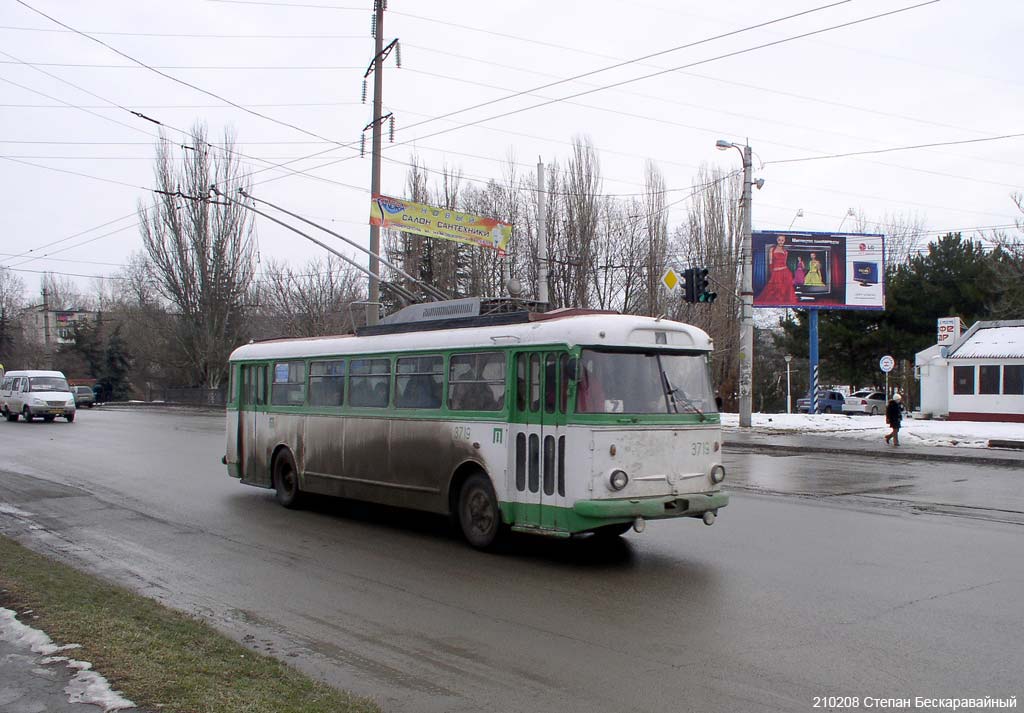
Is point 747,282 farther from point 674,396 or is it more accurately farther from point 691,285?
point 674,396

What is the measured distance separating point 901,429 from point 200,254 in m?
41.8

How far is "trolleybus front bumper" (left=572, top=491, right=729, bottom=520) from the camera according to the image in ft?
28.4

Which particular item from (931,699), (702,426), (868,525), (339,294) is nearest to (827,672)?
(931,699)

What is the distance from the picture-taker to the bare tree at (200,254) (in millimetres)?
55156

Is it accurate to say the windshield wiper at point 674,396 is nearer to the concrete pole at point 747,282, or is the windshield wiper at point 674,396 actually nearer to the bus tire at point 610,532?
the bus tire at point 610,532

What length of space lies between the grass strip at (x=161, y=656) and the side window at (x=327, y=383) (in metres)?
5.07

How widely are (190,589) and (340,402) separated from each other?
14.7 feet

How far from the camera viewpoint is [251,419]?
1452cm

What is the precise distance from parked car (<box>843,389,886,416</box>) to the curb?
28.1 meters

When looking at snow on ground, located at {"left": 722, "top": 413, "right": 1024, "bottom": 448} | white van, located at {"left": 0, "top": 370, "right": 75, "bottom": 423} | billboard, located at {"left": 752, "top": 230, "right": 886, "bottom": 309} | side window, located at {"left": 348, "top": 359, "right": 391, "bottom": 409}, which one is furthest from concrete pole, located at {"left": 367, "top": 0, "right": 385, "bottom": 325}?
billboard, located at {"left": 752, "top": 230, "right": 886, "bottom": 309}

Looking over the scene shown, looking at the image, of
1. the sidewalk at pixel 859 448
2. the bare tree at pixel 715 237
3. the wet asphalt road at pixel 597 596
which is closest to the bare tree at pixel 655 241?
the bare tree at pixel 715 237

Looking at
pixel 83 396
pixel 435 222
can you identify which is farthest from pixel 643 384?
pixel 83 396

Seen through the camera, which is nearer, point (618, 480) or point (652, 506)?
point (618, 480)

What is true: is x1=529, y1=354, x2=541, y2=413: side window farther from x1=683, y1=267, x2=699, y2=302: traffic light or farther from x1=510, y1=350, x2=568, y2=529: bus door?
x1=683, y1=267, x2=699, y2=302: traffic light
